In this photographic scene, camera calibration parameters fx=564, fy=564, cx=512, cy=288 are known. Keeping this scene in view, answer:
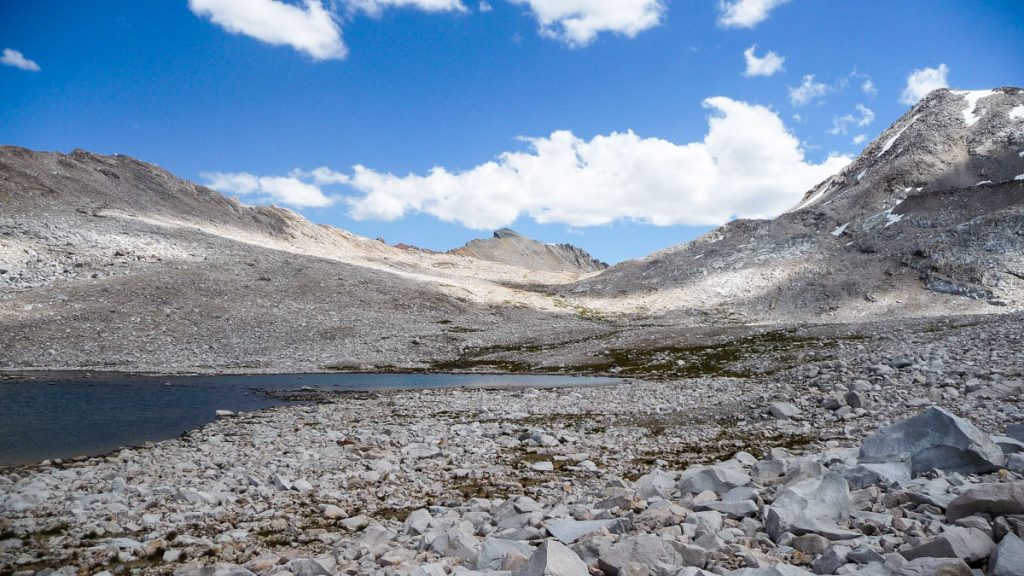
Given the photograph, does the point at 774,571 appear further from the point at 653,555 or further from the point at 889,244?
the point at 889,244

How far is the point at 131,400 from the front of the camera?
113ft

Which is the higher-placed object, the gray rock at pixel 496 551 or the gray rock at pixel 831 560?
the gray rock at pixel 831 560

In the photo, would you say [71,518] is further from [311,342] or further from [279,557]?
[311,342]

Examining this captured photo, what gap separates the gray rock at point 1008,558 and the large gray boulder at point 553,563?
16.3ft

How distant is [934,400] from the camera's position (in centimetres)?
2059

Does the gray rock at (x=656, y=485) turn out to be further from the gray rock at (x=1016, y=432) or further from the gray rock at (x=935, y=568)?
the gray rock at (x=1016, y=432)

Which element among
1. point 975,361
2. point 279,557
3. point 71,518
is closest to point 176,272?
point 71,518

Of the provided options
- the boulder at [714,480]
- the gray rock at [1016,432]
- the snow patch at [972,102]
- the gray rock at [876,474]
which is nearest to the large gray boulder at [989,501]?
the gray rock at [876,474]

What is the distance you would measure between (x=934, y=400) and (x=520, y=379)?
1344 inches

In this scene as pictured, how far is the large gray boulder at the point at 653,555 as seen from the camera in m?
7.97

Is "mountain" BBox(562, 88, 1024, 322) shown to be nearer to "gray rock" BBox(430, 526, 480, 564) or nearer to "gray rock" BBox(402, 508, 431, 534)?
"gray rock" BBox(402, 508, 431, 534)

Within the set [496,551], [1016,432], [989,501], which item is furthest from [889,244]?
[496,551]

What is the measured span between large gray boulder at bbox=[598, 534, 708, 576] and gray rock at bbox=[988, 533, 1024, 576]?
3384 millimetres

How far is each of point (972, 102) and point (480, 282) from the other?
143 meters
